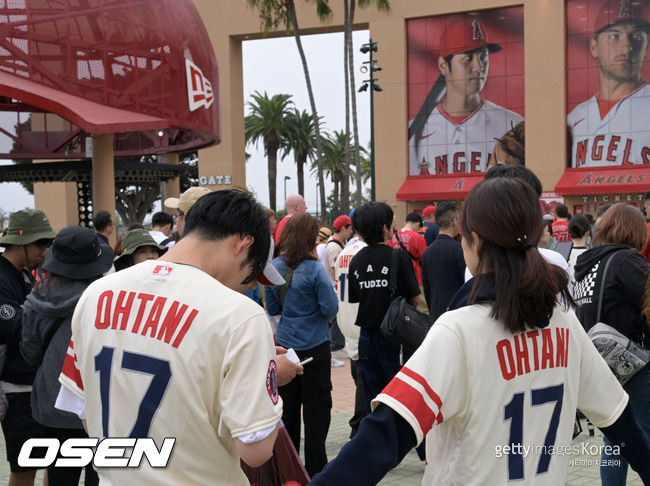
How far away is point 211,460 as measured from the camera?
6.91ft

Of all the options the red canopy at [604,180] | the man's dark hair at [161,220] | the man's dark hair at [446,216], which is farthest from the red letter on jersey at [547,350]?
the red canopy at [604,180]

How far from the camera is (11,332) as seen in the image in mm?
4227

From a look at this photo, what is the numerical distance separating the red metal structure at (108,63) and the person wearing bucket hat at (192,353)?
45.7 feet

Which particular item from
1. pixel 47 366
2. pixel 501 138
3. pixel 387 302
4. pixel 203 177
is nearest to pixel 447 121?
pixel 501 138

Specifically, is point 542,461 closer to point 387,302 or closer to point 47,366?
point 47,366

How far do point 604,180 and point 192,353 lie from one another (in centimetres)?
3221

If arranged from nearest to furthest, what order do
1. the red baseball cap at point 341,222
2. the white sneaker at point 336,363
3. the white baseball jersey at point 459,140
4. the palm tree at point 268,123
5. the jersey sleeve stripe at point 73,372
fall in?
1. the jersey sleeve stripe at point 73,372
2. the red baseball cap at point 341,222
3. the white sneaker at point 336,363
4. the white baseball jersey at point 459,140
5. the palm tree at point 268,123

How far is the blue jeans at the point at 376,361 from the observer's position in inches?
236

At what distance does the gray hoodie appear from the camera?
4.03m

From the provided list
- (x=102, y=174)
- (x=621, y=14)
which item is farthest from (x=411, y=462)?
(x=621, y=14)

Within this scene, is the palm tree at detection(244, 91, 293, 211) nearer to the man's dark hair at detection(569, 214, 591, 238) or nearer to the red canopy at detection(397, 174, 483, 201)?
the red canopy at detection(397, 174, 483, 201)

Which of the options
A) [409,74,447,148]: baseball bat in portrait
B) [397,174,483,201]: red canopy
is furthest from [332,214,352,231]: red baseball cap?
[409,74,447,148]: baseball bat in portrait

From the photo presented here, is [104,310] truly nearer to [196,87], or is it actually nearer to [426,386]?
[426,386]

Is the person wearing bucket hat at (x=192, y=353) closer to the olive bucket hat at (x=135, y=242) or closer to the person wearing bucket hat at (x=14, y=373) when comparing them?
the person wearing bucket hat at (x=14, y=373)
